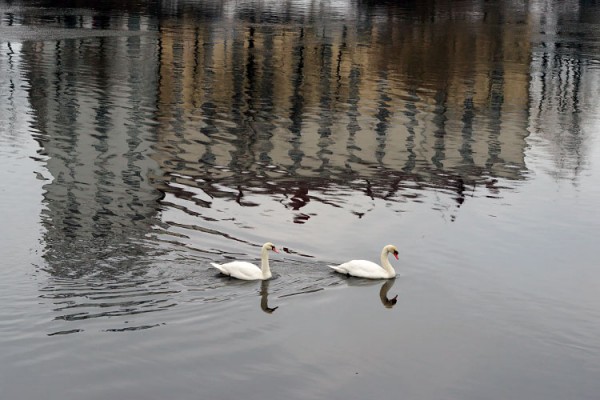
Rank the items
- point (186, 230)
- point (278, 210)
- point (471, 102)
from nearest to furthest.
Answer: point (186, 230) < point (278, 210) < point (471, 102)

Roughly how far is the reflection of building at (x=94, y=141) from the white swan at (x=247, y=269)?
2.42 m

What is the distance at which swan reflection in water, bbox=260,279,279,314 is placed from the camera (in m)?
23.4

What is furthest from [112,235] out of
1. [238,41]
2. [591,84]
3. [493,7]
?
[493,7]

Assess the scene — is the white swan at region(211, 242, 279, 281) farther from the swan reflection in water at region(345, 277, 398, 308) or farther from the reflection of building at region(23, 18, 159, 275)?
the reflection of building at region(23, 18, 159, 275)

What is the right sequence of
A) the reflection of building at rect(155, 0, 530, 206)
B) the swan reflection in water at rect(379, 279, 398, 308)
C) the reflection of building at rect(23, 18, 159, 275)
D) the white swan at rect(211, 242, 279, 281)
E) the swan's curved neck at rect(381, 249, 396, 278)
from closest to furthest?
the swan reflection in water at rect(379, 279, 398, 308) → the white swan at rect(211, 242, 279, 281) → the swan's curved neck at rect(381, 249, 396, 278) → the reflection of building at rect(23, 18, 159, 275) → the reflection of building at rect(155, 0, 530, 206)

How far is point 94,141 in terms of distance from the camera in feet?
133

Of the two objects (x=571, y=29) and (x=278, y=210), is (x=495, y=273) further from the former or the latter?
(x=571, y=29)

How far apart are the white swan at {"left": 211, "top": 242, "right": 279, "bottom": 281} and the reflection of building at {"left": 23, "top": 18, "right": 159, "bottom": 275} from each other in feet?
7.95

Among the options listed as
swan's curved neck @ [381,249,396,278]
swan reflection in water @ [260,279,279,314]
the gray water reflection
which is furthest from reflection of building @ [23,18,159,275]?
swan's curved neck @ [381,249,396,278]

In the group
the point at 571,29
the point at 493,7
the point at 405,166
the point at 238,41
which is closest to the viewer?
the point at 405,166

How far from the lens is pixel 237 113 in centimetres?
4644

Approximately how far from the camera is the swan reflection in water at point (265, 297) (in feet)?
76.8

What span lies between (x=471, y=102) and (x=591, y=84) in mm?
8472

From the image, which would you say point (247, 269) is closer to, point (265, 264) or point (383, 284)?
point (265, 264)
